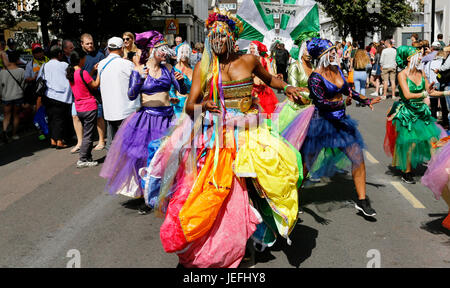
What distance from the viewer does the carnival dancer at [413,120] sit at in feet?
23.6

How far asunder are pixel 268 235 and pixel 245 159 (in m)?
0.71

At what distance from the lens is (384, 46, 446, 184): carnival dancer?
720 cm

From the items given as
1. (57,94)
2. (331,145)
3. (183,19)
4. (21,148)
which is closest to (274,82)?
(331,145)

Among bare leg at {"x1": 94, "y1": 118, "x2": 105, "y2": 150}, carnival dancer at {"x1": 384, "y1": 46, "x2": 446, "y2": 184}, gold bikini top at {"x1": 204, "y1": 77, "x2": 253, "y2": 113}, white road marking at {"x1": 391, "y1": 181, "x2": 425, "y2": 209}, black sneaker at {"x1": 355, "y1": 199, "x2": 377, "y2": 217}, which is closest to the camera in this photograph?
gold bikini top at {"x1": 204, "y1": 77, "x2": 253, "y2": 113}

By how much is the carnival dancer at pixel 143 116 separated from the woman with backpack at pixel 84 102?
2767 mm

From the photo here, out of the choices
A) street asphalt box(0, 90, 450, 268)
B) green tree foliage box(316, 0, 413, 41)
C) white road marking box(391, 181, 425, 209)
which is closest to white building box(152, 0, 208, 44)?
green tree foliage box(316, 0, 413, 41)

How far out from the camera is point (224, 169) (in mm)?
4316

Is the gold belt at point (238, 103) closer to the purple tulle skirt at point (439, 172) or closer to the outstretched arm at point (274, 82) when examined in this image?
the outstretched arm at point (274, 82)

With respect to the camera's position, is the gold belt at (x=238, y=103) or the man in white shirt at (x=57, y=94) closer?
the gold belt at (x=238, y=103)

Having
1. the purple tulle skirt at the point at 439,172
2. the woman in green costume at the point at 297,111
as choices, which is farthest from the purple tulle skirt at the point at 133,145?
the purple tulle skirt at the point at 439,172

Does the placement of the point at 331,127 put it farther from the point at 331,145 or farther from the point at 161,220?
the point at 161,220

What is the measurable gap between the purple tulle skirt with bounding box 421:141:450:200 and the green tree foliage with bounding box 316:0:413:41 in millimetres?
28761

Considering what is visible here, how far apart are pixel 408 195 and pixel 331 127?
5.46ft

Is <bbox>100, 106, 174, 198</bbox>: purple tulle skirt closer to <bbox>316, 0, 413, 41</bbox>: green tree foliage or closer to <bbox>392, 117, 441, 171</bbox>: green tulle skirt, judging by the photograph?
<bbox>392, 117, 441, 171</bbox>: green tulle skirt
